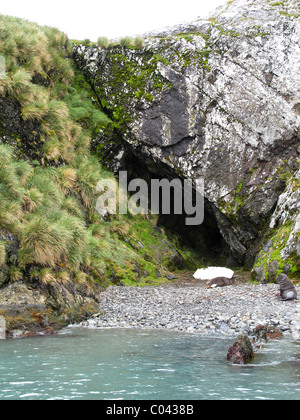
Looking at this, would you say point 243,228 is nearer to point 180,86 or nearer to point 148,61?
point 180,86

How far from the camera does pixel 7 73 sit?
15.8m

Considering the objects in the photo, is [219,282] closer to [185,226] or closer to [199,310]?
[199,310]

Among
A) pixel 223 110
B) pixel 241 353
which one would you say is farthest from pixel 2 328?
pixel 223 110

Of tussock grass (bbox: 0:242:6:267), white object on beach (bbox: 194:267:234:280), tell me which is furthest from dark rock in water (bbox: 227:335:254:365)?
white object on beach (bbox: 194:267:234:280)

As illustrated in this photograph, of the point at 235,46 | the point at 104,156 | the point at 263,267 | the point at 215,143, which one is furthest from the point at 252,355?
the point at 235,46

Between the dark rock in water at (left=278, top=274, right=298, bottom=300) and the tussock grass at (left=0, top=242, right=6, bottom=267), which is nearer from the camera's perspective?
the tussock grass at (left=0, top=242, right=6, bottom=267)

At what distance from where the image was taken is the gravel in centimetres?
920

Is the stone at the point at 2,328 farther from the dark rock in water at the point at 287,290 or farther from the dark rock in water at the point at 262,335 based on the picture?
the dark rock in water at the point at 287,290

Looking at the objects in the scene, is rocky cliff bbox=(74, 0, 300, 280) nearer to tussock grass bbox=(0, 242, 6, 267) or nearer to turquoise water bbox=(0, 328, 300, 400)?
turquoise water bbox=(0, 328, 300, 400)

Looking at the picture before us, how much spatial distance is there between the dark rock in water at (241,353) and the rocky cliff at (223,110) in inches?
435

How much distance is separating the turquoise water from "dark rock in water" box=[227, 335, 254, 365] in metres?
0.15

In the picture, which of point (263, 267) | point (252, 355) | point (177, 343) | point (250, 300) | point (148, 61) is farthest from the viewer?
point (148, 61)

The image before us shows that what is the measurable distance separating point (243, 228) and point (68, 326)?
1135 cm

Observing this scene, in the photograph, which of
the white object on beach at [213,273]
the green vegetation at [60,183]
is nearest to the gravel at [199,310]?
the green vegetation at [60,183]
